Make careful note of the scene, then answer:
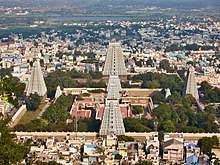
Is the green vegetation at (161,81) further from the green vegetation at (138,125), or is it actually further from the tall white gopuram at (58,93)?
the green vegetation at (138,125)

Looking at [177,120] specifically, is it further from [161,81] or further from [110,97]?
[161,81]

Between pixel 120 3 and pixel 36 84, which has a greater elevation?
pixel 36 84

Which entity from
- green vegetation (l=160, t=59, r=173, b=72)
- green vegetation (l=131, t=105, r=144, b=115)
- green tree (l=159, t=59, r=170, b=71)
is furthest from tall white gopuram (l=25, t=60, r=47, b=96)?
green tree (l=159, t=59, r=170, b=71)

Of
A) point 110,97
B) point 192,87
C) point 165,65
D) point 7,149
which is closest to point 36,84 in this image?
point 110,97

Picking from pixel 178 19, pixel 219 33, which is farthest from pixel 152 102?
pixel 178 19

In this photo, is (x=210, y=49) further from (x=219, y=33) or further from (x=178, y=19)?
(x=178, y=19)

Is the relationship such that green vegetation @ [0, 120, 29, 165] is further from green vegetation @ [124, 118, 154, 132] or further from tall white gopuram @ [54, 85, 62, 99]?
Result: tall white gopuram @ [54, 85, 62, 99]
